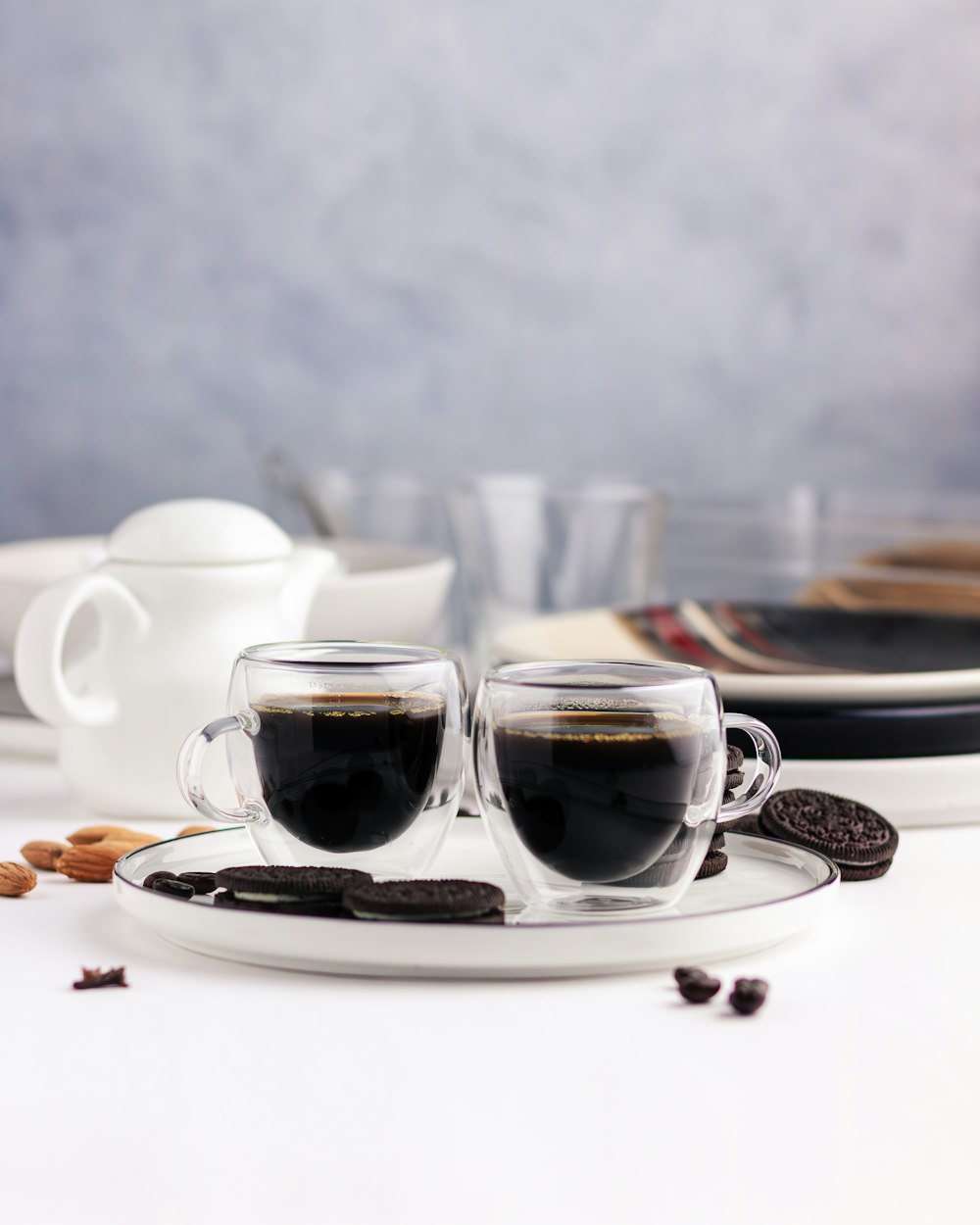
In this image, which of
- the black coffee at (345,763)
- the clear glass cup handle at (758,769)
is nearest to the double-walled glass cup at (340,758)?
the black coffee at (345,763)

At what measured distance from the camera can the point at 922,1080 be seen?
0.46 m

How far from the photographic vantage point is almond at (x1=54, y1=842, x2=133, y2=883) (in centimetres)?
68

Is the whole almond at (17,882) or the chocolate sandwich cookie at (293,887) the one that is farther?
the whole almond at (17,882)

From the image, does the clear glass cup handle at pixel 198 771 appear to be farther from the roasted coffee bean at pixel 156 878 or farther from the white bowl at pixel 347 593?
the white bowl at pixel 347 593

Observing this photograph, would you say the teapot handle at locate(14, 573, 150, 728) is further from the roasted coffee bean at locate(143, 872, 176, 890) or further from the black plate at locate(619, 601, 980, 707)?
the black plate at locate(619, 601, 980, 707)

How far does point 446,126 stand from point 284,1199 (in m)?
1.97

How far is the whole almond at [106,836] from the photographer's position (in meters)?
0.71

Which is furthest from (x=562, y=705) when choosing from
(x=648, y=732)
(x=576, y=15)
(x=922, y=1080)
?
(x=576, y=15)

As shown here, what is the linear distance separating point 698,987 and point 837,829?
203 millimetres

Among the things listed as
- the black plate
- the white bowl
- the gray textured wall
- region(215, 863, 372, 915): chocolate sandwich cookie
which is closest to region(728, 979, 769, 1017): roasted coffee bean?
region(215, 863, 372, 915): chocolate sandwich cookie

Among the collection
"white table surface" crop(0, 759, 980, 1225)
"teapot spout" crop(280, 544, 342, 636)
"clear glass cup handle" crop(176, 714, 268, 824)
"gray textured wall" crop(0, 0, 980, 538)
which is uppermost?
"gray textured wall" crop(0, 0, 980, 538)

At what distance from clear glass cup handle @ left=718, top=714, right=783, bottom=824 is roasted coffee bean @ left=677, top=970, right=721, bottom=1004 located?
0.28ft

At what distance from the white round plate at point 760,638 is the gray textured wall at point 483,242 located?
1.18 metres

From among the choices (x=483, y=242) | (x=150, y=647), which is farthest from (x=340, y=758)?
(x=483, y=242)
